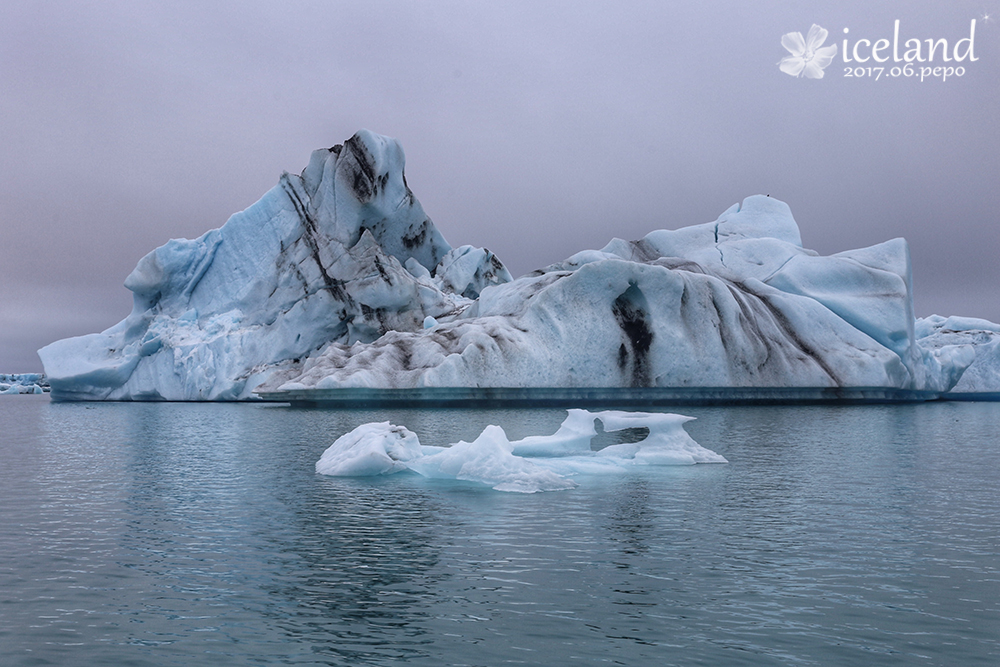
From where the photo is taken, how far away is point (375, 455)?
11391 mm

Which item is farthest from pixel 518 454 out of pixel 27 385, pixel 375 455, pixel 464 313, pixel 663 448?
pixel 27 385

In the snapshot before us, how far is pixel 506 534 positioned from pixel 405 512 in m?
1.65

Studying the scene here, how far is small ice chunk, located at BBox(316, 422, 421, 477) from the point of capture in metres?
11.5

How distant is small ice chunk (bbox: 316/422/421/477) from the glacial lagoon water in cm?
29

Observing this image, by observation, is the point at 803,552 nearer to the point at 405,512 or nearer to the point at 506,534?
the point at 506,534

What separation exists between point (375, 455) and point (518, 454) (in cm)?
224

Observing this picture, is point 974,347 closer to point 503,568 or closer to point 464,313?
point 464,313

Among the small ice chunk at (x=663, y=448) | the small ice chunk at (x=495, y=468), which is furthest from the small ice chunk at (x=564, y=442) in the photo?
the small ice chunk at (x=495, y=468)

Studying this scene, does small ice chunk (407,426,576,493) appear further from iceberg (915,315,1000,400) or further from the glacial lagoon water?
iceberg (915,315,1000,400)

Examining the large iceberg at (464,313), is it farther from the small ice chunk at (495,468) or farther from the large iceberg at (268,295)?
the small ice chunk at (495,468)

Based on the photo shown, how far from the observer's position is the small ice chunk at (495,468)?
1007 centimetres

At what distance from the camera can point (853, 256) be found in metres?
32.6

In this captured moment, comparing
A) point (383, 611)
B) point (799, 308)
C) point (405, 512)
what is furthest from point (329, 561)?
point (799, 308)

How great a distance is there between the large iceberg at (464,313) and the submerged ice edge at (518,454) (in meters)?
12.8
